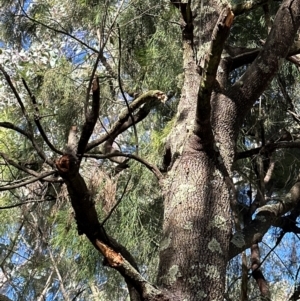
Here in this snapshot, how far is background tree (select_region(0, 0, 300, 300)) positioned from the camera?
0.92 meters

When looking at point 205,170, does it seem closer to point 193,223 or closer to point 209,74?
point 193,223

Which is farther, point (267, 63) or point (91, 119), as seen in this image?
point (267, 63)

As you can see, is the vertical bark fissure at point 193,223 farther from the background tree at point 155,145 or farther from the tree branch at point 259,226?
the tree branch at point 259,226

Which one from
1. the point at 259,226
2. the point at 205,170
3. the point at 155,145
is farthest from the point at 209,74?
the point at 155,145

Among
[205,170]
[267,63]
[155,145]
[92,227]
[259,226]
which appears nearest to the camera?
[92,227]

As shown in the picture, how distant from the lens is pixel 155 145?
6.17 ft

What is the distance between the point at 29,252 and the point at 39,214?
3.08ft

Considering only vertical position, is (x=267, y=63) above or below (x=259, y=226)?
above

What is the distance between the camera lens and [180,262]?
3.04 feet

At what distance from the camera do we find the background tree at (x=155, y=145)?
3.03 feet

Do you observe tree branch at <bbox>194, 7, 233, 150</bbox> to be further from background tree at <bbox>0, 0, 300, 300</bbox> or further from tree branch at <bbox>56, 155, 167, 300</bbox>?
tree branch at <bbox>56, 155, 167, 300</bbox>

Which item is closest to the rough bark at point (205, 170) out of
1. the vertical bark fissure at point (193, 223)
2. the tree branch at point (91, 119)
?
the vertical bark fissure at point (193, 223)

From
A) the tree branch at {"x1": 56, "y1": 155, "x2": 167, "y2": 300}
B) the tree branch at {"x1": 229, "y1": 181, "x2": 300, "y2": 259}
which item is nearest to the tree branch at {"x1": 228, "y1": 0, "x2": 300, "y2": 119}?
the tree branch at {"x1": 229, "y1": 181, "x2": 300, "y2": 259}

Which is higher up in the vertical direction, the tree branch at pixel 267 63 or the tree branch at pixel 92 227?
the tree branch at pixel 267 63
